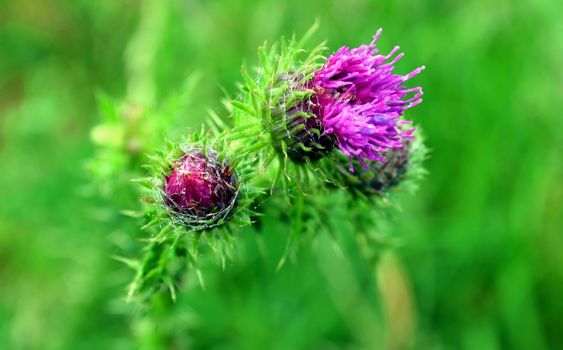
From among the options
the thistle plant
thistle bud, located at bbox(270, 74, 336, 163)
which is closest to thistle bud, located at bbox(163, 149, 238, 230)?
the thistle plant

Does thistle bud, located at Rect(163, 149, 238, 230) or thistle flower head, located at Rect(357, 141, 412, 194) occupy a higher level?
thistle bud, located at Rect(163, 149, 238, 230)

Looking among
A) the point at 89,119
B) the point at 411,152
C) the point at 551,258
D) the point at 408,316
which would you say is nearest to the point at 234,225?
the point at 411,152

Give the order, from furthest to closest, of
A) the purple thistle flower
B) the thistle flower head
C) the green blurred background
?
the green blurred background
the thistle flower head
the purple thistle flower

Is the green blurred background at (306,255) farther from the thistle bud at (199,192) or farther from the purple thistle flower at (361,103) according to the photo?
the purple thistle flower at (361,103)

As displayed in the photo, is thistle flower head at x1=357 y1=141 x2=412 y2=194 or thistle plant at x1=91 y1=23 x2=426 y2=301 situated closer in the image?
thistle plant at x1=91 y1=23 x2=426 y2=301

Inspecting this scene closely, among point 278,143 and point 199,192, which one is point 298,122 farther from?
point 199,192

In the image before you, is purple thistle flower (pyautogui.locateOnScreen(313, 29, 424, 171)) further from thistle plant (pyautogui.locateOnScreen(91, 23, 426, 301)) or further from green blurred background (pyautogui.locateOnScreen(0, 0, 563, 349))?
green blurred background (pyautogui.locateOnScreen(0, 0, 563, 349))

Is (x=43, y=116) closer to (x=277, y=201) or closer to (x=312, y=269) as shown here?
(x=312, y=269)
